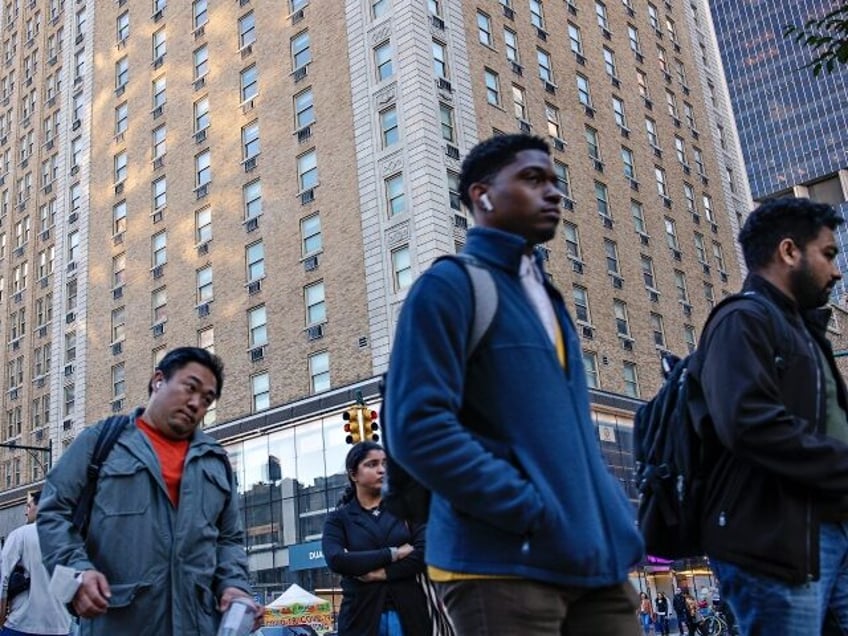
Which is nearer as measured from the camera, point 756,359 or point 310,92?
point 756,359

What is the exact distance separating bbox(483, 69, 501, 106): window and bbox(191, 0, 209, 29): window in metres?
13.9

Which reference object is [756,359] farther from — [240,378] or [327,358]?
[240,378]

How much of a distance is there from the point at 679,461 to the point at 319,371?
31.7 meters

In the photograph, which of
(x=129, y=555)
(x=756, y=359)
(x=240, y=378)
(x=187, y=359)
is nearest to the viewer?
(x=756, y=359)

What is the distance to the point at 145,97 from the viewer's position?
46031mm

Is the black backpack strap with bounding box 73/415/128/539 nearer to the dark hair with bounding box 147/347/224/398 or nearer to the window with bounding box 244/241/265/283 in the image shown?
the dark hair with bounding box 147/347/224/398

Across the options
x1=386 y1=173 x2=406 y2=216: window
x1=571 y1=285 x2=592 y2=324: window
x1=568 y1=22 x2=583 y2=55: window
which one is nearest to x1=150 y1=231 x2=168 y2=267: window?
x1=386 y1=173 x2=406 y2=216: window

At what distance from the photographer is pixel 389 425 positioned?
2.88m

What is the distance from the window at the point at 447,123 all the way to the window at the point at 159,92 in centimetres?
1615

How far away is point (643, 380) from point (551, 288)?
38.8m

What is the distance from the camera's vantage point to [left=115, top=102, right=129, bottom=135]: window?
1850 inches

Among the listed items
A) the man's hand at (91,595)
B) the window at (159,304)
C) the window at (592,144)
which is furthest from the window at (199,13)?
the man's hand at (91,595)

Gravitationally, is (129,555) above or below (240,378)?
below

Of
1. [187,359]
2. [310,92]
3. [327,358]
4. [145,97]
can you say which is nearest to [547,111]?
[310,92]
